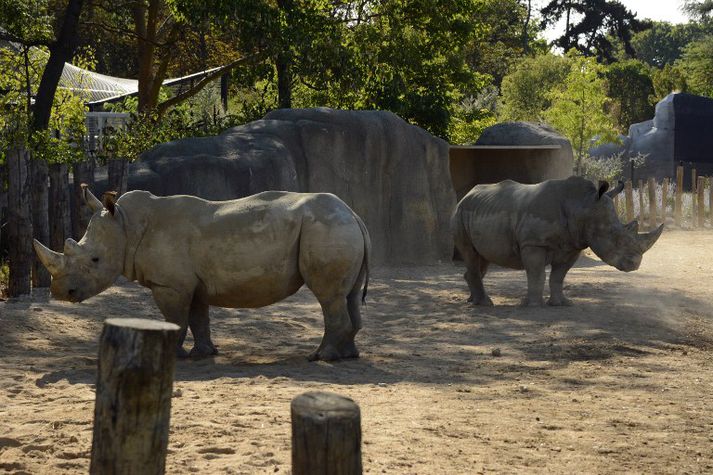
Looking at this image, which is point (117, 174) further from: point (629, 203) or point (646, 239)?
point (629, 203)

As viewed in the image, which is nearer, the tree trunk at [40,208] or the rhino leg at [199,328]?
the rhino leg at [199,328]

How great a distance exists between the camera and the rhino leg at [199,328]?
8.47m

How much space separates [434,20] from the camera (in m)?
19.2

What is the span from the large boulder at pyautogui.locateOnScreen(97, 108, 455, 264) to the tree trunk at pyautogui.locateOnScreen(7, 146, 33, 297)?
7.71 ft

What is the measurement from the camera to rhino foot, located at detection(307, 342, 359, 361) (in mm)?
8195

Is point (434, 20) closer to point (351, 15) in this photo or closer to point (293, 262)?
point (351, 15)

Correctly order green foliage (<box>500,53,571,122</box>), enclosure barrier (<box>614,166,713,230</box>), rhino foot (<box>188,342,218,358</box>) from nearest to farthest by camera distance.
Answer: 1. rhino foot (<box>188,342,218,358</box>)
2. enclosure barrier (<box>614,166,713,230</box>)
3. green foliage (<box>500,53,571,122</box>)

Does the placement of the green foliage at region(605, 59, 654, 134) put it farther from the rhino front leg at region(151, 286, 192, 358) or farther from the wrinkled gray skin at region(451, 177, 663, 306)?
the rhino front leg at region(151, 286, 192, 358)

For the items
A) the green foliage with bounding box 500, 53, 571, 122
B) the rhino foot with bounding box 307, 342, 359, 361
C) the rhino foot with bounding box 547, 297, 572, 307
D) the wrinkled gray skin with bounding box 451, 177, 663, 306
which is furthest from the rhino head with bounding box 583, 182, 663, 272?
the green foliage with bounding box 500, 53, 571, 122

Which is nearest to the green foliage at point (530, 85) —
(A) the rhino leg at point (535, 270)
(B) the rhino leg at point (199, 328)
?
(A) the rhino leg at point (535, 270)

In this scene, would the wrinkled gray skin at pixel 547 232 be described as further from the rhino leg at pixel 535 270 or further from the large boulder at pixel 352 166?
the large boulder at pixel 352 166

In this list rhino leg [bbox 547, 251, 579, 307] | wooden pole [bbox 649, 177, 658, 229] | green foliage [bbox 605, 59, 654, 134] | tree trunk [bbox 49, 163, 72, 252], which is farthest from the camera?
green foliage [bbox 605, 59, 654, 134]

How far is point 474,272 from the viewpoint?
38.9ft

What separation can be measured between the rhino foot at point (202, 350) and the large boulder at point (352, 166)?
4.37 metres
